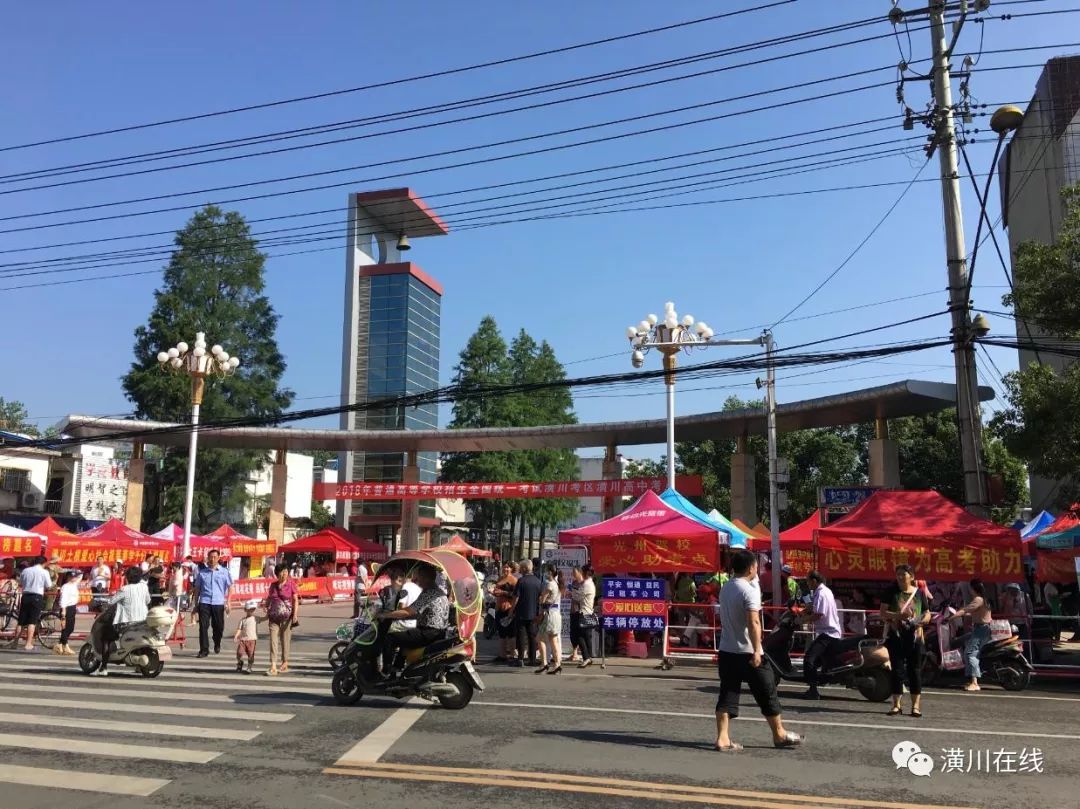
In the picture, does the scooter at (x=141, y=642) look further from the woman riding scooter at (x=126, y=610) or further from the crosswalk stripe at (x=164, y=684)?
the crosswalk stripe at (x=164, y=684)

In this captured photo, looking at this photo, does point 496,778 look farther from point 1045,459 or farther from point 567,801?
point 1045,459

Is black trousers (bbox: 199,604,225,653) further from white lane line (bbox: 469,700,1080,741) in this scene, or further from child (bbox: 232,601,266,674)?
white lane line (bbox: 469,700,1080,741)

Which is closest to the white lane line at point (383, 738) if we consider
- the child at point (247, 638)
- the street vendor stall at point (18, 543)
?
the child at point (247, 638)

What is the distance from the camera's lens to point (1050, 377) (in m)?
14.2

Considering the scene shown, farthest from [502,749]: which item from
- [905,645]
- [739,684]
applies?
[905,645]

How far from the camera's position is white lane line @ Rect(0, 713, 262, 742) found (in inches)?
302

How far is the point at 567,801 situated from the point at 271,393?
4466cm

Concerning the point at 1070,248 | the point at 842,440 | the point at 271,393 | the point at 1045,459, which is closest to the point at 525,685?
the point at 1045,459

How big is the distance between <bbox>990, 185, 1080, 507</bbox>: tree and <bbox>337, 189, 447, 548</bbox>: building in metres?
44.1

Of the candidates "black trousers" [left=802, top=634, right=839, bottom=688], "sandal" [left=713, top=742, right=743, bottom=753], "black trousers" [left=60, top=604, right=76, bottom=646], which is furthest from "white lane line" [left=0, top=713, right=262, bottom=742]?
"black trousers" [left=60, top=604, right=76, bottom=646]

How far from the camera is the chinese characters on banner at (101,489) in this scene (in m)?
52.6

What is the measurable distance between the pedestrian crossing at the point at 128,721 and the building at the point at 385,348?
43.2 m

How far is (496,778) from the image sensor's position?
6227 millimetres

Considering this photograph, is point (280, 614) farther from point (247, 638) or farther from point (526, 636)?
point (526, 636)
